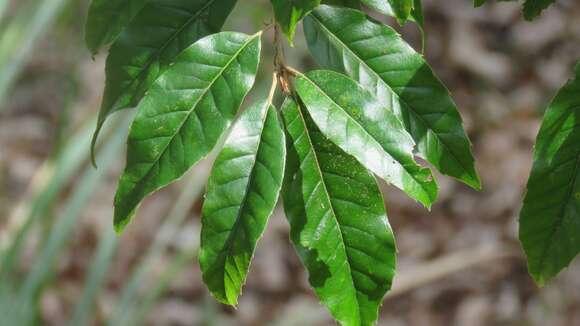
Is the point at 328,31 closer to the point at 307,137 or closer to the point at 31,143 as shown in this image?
the point at 307,137

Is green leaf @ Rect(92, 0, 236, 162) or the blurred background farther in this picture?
the blurred background

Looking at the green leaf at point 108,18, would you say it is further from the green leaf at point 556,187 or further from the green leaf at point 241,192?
the green leaf at point 556,187

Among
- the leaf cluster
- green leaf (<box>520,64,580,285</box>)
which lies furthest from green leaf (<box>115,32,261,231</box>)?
green leaf (<box>520,64,580,285</box>)

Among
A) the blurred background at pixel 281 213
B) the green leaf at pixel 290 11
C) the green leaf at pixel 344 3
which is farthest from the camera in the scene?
the blurred background at pixel 281 213

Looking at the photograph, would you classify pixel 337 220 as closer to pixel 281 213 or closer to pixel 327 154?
pixel 327 154

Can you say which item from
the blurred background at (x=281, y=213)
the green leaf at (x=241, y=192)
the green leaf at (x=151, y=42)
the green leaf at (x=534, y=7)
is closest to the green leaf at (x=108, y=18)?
the green leaf at (x=151, y=42)

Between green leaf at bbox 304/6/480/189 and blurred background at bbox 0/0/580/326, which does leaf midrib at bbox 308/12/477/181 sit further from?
blurred background at bbox 0/0/580/326

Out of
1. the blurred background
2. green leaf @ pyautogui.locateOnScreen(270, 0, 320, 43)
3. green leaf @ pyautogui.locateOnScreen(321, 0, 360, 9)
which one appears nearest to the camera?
green leaf @ pyautogui.locateOnScreen(270, 0, 320, 43)

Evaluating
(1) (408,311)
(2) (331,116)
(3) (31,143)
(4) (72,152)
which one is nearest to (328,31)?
(2) (331,116)
